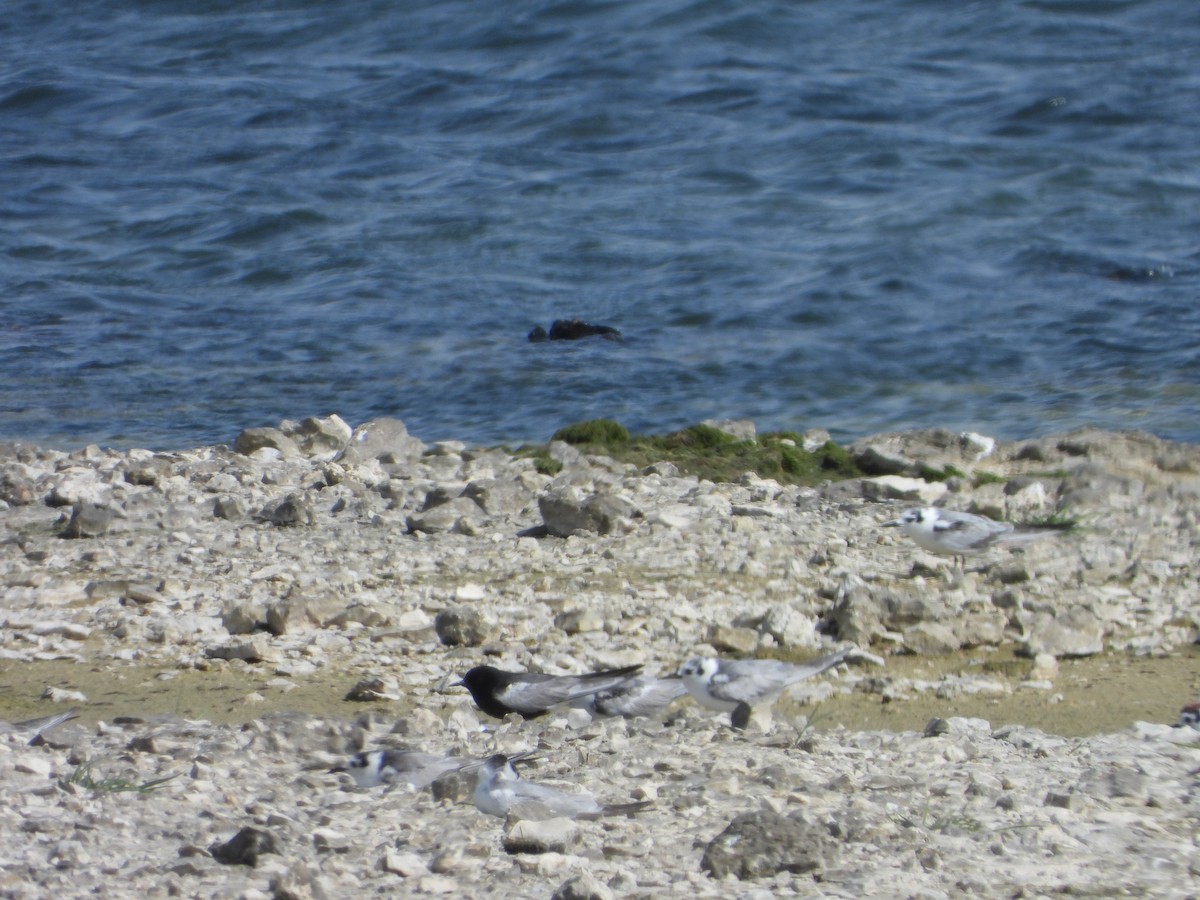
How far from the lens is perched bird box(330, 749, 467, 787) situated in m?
4.19

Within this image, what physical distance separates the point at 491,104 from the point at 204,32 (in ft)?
22.7

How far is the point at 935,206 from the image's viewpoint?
15320mm

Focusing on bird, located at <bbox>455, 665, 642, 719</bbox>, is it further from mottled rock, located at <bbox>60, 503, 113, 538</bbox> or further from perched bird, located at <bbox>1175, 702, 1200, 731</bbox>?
mottled rock, located at <bbox>60, 503, 113, 538</bbox>

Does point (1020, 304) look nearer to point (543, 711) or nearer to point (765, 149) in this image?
point (765, 149)

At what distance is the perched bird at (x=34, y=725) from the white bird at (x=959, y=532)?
325cm

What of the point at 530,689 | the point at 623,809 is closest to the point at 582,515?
the point at 530,689

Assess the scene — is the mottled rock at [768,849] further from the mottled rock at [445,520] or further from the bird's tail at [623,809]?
the mottled rock at [445,520]

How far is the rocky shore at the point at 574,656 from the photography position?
3.60 meters

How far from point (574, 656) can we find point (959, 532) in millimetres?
1744

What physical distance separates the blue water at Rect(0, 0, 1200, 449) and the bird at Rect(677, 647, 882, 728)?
5.47 m

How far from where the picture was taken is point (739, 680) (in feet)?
15.6

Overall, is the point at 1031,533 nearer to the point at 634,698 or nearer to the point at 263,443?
the point at 634,698

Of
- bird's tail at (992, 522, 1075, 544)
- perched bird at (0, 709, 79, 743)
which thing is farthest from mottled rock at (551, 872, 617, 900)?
bird's tail at (992, 522, 1075, 544)

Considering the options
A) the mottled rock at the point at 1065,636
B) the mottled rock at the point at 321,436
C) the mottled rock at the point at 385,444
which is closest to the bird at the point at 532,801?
the mottled rock at the point at 1065,636
